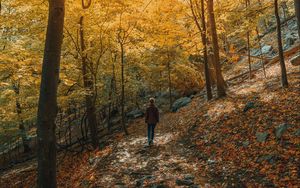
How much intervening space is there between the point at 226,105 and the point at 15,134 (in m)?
17.7

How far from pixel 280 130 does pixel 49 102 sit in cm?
635

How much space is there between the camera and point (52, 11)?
5.48m

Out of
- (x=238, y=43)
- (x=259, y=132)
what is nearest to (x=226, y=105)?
(x=259, y=132)

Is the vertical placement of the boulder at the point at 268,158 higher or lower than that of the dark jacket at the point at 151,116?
lower

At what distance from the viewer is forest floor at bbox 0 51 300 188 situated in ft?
22.7

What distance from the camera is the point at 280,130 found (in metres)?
8.08

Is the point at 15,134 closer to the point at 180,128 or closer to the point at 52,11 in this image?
the point at 180,128

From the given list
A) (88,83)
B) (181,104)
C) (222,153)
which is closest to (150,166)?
(222,153)

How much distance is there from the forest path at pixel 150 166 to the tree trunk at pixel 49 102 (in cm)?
311

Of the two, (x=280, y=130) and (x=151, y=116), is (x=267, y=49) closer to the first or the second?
(x=151, y=116)

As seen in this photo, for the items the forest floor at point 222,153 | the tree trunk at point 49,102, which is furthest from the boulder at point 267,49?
the tree trunk at point 49,102

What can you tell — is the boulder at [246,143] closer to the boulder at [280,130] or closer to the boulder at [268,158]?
the boulder at [280,130]

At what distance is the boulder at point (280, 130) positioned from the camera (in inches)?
312

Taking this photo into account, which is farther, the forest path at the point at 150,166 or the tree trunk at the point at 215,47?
the tree trunk at the point at 215,47
